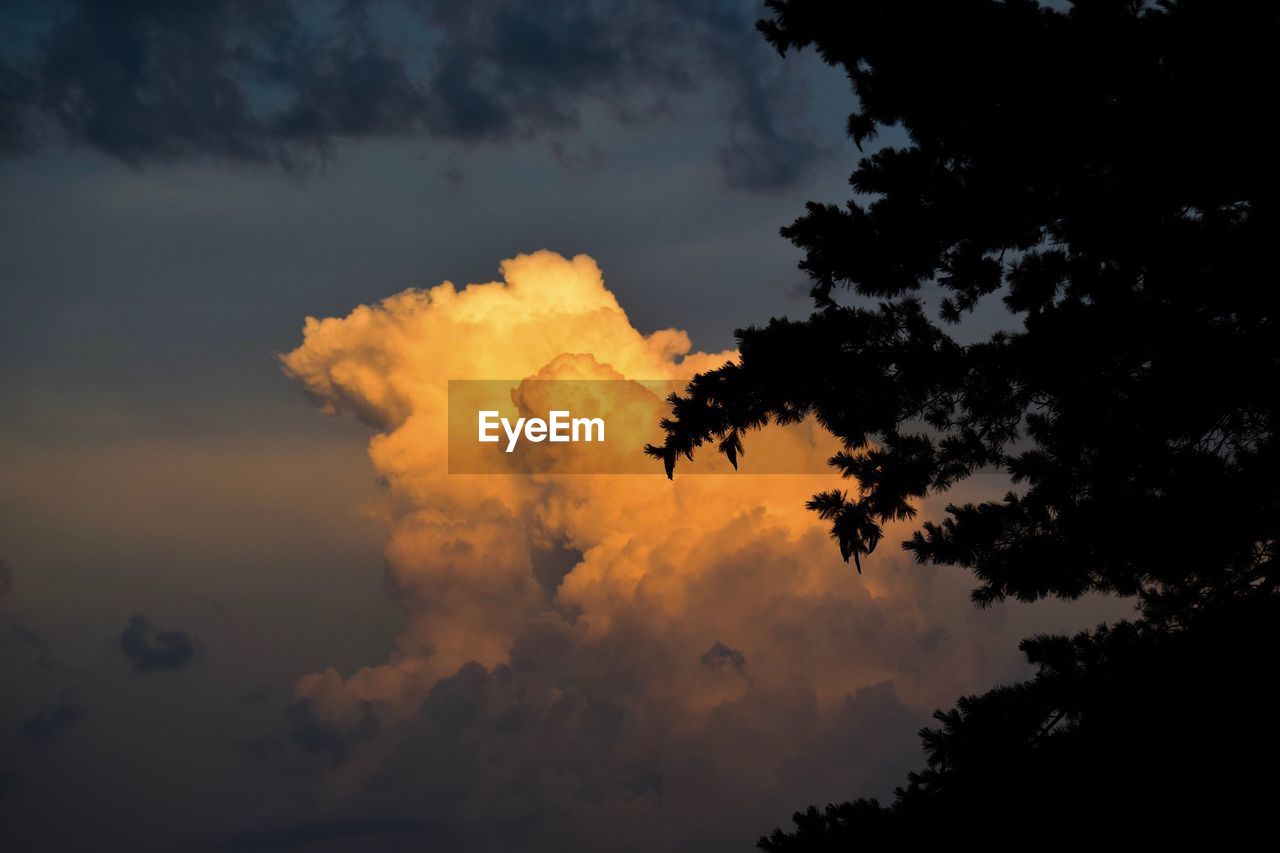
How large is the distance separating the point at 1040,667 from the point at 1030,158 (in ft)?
14.0

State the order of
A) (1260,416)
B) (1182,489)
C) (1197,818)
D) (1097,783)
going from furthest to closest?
(1260,416)
(1182,489)
(1097,783)
(1197,818)

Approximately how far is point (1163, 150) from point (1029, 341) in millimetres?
1832

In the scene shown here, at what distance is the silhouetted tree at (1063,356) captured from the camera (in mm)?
8234

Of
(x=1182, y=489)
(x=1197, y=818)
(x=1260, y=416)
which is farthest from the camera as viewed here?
(x=1260, y=416)

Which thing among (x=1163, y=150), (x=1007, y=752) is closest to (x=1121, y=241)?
(x=1163, y=150)

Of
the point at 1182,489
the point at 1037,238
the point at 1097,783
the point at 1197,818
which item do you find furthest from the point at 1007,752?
the point at 1037,238

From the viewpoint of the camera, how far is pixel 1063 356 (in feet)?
31.3

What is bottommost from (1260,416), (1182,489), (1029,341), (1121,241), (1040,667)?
(1040,667)

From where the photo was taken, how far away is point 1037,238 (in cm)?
1038

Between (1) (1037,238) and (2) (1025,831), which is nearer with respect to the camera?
(2) (1025,831)

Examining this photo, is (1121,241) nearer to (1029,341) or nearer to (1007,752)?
(1029,341)

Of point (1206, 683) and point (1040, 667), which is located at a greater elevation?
point (1040, 667)

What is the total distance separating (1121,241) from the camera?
9609 mm

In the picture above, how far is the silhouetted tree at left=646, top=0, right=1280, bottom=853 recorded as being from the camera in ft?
27.0
